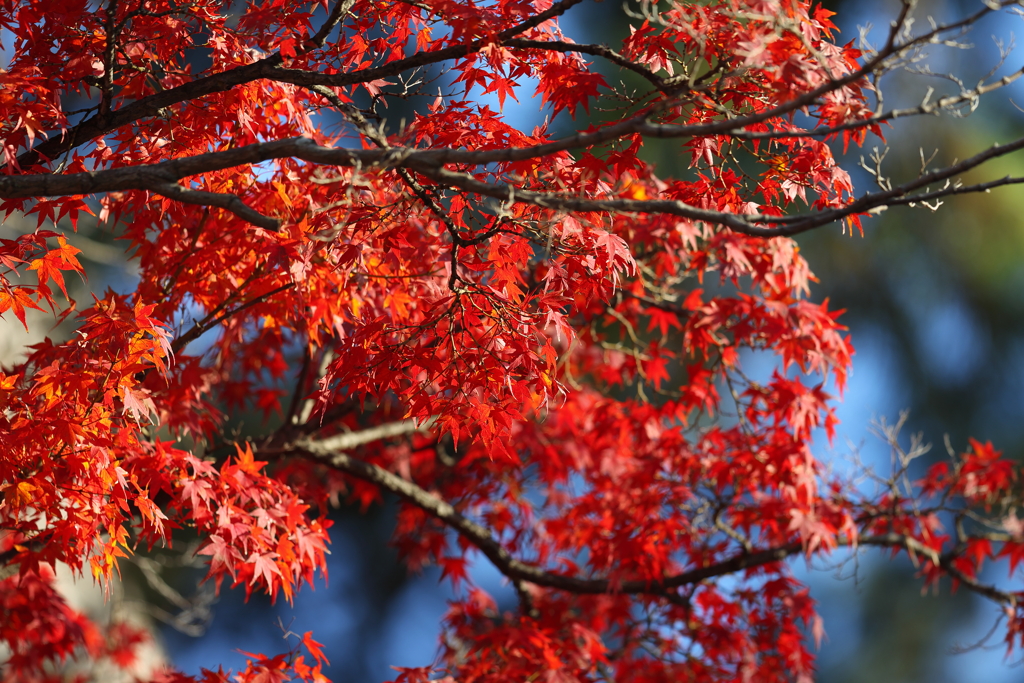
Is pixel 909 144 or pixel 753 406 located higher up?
pixel 909 144

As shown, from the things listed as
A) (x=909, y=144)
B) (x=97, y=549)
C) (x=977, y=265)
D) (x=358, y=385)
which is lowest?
(x=97, y=549)

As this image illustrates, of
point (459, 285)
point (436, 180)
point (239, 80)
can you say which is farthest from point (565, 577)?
point (239, 80)

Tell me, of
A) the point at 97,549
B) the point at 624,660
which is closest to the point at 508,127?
the point at 97,549

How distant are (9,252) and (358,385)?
3.74 feet

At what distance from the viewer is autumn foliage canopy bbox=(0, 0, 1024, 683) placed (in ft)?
7.16

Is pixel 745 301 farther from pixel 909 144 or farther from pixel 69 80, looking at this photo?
pixel 909 144

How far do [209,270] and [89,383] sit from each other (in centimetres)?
74

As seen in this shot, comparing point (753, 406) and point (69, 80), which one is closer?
point (69, 80)

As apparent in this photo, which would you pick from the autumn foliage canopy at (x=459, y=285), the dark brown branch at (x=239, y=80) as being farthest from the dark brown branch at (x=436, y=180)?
the dark brown branch at (x=239, y=80)

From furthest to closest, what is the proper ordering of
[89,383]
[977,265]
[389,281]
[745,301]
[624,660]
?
[977,265] → [624,660] → [745,301] → [389,281] → [89,383]

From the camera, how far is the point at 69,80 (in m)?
2.58

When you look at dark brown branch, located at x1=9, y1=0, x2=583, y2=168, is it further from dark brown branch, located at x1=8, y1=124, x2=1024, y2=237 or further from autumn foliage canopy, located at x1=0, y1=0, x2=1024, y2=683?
dark brown branch, located at x1=8, y1=124, x2=1024, y2=237

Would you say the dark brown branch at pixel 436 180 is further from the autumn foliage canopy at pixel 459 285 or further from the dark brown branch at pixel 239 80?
the dark brown branch at pixel 239 80

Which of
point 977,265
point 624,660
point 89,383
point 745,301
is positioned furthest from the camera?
point 977,265
